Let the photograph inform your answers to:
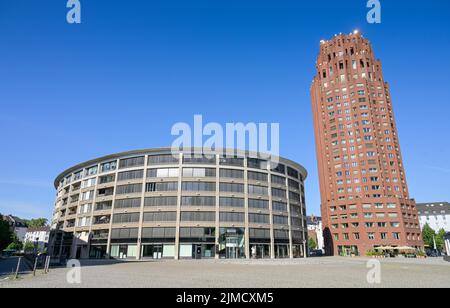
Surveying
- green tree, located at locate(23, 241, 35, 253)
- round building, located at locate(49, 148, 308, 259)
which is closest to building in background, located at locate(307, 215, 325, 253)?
round building, located at locate(49, 148, 308, 259)

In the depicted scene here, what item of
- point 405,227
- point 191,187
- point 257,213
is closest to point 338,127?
point 405,227

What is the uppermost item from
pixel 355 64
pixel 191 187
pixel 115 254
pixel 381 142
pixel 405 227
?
pixel 355 64

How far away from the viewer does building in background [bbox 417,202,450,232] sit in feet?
389

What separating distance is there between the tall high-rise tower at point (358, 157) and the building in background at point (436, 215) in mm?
58306

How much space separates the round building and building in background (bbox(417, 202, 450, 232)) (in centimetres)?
8814

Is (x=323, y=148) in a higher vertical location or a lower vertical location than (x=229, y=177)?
higher

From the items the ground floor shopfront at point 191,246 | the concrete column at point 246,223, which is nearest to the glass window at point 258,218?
the concrete column at point 246,223

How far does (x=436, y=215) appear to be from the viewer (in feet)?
397

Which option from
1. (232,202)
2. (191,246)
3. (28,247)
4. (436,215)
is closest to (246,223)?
(232,202)

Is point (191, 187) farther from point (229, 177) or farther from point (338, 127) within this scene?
point (338, 127)

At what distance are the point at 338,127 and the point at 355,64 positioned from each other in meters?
21.5

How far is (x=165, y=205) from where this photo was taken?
5459cm

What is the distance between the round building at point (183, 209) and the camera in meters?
53.2
